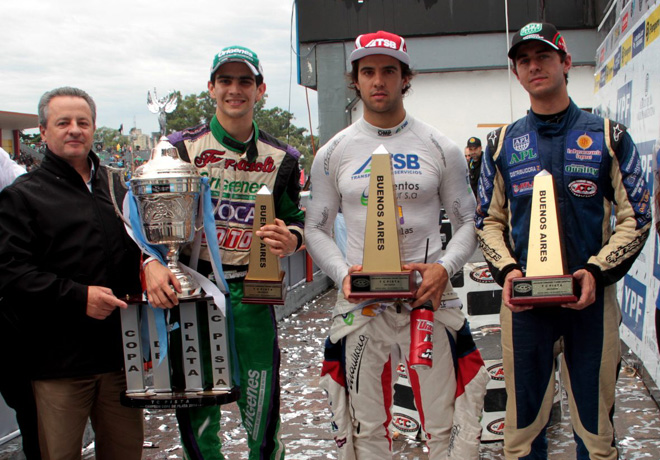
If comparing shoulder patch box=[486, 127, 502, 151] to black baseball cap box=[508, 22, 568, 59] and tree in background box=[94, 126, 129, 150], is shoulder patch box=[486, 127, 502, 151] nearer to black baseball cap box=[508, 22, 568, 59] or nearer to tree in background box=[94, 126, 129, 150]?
black baseball cap box=[508, 22, 568, 59]

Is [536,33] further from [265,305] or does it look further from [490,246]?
[265,305]

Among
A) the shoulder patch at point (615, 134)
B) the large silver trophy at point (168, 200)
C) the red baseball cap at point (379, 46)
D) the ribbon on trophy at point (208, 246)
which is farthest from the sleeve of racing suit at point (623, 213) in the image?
the large silver trophy at point (168, 200)

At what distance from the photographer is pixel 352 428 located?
285 centimetres

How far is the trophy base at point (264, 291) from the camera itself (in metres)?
2.91

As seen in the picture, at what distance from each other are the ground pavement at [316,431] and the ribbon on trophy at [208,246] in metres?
1.67

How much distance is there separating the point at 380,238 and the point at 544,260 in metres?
0.69

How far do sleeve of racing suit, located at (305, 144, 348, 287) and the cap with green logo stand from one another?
56cm

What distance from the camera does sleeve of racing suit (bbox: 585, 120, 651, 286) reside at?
2619 millimetres

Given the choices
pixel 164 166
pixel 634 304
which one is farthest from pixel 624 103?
pixel 164 166

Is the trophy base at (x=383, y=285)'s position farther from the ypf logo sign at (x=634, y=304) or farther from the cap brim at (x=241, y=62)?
the ypf logo sign at (x=634, y=304)

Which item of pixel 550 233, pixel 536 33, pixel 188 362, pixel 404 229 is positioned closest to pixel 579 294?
pixel 550 233

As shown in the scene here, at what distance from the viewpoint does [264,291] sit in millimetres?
2914

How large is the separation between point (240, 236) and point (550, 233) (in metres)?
1.48

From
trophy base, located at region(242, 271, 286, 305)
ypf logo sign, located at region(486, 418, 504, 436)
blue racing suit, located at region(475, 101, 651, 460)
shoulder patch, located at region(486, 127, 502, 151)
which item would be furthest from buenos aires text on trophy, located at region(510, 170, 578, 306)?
ypf logo sign, located at region(486, 418, 504, 436)
